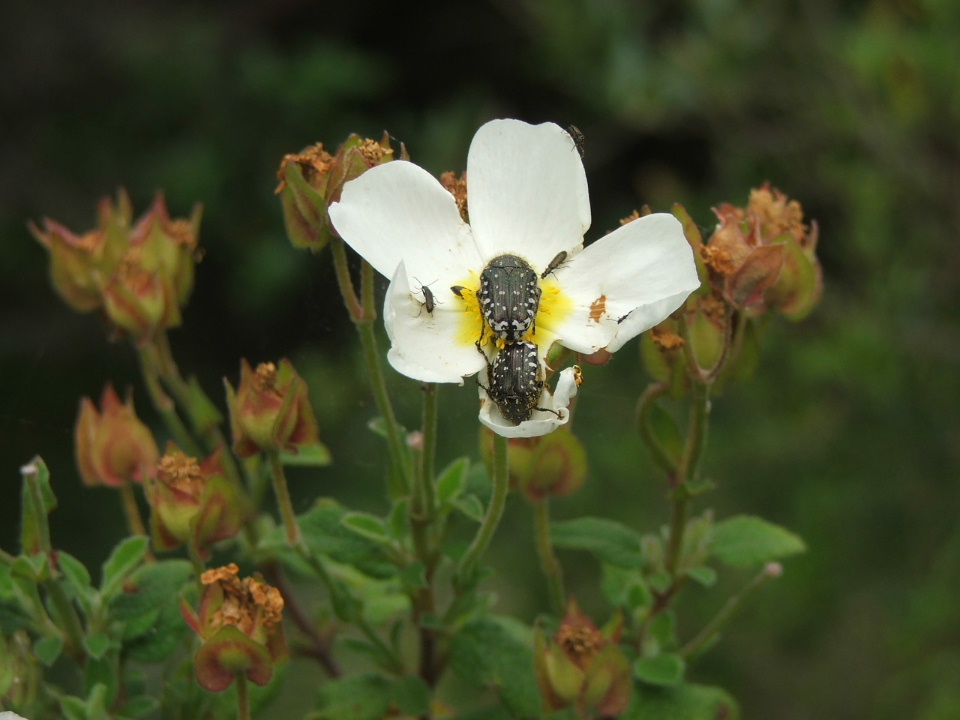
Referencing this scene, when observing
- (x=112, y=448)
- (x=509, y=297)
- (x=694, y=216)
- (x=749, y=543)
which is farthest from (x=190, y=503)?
(x=694, y=216)

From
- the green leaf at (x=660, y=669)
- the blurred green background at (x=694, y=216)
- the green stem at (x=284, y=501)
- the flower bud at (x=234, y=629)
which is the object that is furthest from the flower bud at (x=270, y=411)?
the blurred green background at (x=694, y=216)

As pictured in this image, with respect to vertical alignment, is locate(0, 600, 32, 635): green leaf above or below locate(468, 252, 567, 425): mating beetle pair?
below

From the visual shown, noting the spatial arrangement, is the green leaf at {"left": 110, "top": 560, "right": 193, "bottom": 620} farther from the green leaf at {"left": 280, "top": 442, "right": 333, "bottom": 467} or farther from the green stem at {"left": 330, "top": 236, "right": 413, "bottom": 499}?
the green stem at {"left": 330, "top": 236, "right": 413, "bottom": 499}

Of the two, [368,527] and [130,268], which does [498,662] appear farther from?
[130,268]

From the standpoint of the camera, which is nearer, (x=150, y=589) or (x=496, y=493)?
(x=496, y=493)

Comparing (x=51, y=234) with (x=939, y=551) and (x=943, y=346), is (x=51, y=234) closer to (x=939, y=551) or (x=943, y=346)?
(x=943, y=346)

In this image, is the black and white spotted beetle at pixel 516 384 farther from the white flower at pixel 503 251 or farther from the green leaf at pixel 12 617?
the green leaf at pixel 12 617

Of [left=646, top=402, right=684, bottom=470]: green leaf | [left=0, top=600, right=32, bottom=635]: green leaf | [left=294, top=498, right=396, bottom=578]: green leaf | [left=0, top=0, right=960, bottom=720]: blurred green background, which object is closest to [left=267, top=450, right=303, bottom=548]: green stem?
[left=294, top=498, right=396, bottom=578]: green leaf
